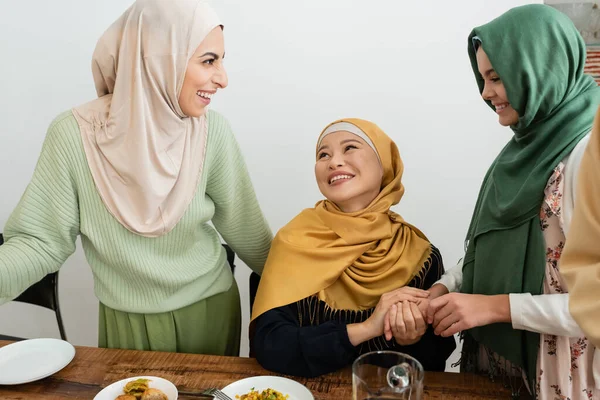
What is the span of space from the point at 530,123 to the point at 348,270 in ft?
2.12

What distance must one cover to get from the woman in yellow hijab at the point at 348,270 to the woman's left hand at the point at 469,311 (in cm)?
10

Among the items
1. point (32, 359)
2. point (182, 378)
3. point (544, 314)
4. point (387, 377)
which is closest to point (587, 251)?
point (387, 377)

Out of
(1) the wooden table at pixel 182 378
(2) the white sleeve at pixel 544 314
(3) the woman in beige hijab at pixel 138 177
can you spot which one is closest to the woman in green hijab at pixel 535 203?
(2) the white sleeve at pixel 544 314

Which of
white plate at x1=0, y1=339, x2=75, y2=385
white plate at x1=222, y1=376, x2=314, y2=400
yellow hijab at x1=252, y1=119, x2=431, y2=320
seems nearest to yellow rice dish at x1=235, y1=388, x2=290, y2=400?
white plate at x1=222, y1=376, x2=314, y2=400

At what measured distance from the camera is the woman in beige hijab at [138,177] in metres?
1.54

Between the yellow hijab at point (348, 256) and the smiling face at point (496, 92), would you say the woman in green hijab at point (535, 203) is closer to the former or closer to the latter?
the smiling face at point (496, 92)

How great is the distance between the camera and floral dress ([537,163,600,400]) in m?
1.21

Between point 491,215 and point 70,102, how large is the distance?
2.02 meters

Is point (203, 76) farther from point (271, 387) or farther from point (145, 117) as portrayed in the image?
point (271, 387)

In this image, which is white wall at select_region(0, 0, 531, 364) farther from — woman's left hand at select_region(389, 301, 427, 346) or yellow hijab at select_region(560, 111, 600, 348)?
yellow hijab at select_region(560, 111, 600, 348)

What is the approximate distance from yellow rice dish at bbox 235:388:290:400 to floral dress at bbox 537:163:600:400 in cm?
60

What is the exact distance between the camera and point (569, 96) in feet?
4.09

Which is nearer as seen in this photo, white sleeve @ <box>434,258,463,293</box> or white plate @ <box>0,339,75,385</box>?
white plate @ <box>0,339,75,385</box>

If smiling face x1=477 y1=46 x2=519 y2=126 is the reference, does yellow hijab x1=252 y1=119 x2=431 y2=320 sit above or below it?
below
